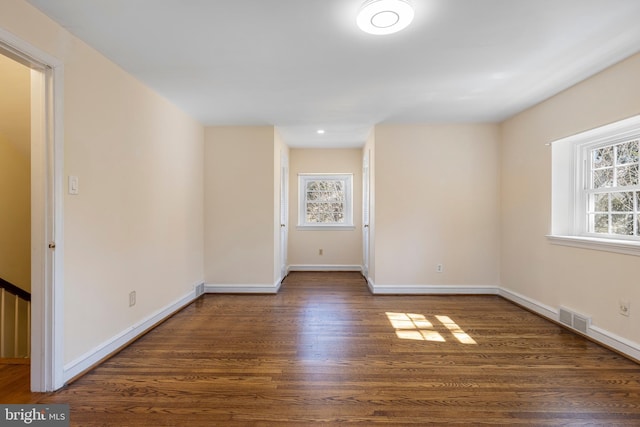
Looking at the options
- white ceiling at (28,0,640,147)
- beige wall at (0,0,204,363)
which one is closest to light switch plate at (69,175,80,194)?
beige wall at (0,0,204,363)

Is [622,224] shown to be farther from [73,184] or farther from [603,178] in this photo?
[73,184]

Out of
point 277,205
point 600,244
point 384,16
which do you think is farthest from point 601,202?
point 277,205

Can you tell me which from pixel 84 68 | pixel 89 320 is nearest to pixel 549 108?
pixel 84 68

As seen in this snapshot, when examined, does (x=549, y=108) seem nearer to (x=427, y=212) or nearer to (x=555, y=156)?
(x=555, y=156)

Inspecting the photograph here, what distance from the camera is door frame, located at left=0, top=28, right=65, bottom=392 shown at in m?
1.89

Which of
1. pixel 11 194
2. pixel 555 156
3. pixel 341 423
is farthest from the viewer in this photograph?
pixel 555 156

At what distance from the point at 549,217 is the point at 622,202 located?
23.9 inches

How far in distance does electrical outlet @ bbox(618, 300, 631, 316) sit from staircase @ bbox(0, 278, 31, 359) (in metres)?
4.98

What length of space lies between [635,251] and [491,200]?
74.6 inches

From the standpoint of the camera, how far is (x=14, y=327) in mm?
2928

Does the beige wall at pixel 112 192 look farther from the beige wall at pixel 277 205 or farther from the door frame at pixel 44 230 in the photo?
the beige wall at pixel 277 205

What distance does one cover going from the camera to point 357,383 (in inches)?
79.3

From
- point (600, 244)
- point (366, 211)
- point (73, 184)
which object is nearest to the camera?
point (73, 184)

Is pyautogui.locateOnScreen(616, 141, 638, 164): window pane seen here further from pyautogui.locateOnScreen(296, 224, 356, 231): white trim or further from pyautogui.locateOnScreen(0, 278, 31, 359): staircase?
pyautogui.locateOnScreen(0, 278, 31, 359): staircase
